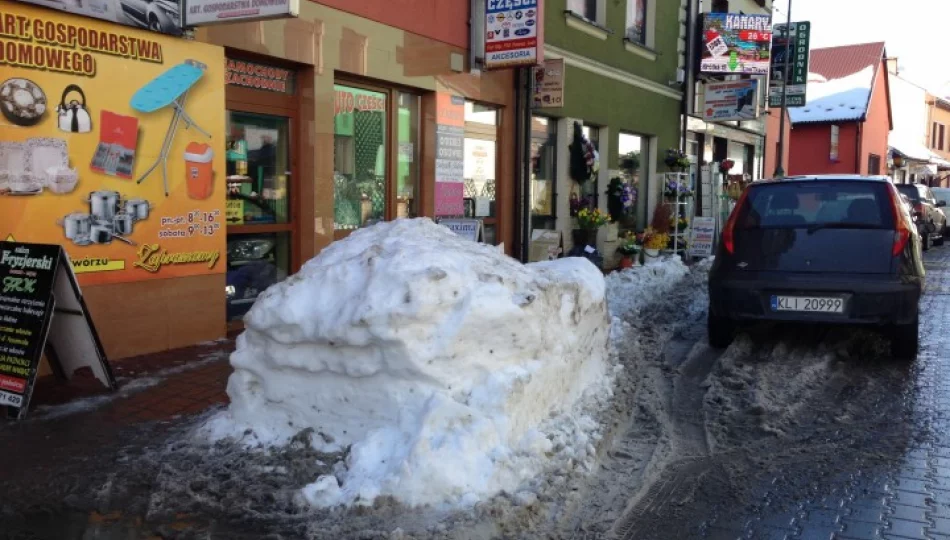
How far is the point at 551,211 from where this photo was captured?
13.4 meters

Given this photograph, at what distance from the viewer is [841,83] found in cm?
3878

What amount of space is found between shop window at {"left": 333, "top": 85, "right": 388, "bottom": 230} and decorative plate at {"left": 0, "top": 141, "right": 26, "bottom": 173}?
3.48 m

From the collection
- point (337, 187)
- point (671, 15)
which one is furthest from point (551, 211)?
point (671, 15)

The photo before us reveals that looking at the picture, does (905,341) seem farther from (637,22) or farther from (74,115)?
(637,22)

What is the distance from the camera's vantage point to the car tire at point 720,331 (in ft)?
24.6

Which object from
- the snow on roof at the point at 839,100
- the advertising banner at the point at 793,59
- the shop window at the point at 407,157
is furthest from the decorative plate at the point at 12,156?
the snow on roof at the point at 839,100

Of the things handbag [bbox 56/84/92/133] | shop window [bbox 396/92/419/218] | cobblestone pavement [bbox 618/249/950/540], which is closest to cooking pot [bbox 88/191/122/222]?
handbag [bbox 56/84/92/133]

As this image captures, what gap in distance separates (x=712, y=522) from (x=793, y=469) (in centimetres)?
94

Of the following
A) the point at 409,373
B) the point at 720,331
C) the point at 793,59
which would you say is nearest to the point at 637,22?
the point at 793,59

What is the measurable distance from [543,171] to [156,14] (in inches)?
296

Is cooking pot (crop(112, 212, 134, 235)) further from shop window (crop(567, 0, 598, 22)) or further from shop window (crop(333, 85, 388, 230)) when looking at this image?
shop window (crop(567, 0, 598, 22))

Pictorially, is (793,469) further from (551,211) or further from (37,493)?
(551,211)

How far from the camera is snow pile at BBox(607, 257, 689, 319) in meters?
9.05

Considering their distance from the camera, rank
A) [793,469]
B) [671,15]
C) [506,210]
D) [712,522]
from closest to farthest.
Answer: [712,522] → [793,469] → [506,210] → [671,15]
